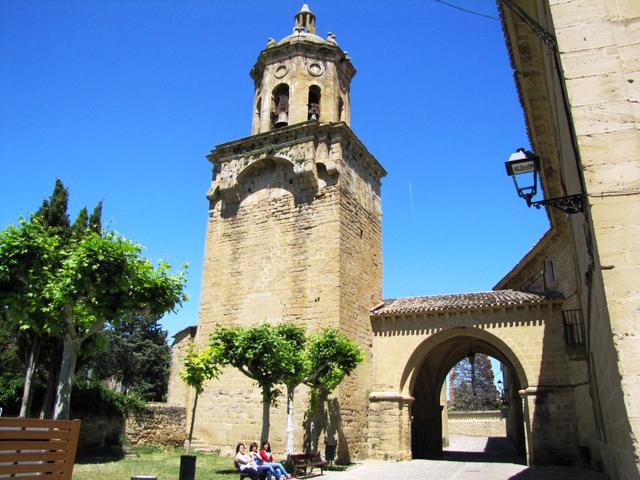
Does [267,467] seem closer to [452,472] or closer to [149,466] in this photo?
[149,466]

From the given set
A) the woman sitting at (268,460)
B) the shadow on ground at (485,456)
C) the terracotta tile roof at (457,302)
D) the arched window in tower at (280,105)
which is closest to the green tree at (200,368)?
the woman sitting at (268,460)

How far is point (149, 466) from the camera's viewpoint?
1339 cm

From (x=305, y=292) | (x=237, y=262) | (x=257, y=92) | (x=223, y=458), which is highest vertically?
(x=257, y=92)

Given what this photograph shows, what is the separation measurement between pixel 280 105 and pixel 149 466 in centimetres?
1377

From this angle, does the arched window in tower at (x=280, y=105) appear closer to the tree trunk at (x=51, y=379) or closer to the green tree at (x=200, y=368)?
the green tree at (x=200, y=368)

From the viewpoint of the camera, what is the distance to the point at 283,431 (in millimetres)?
16203

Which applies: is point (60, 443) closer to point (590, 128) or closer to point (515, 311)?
point (590, 128)

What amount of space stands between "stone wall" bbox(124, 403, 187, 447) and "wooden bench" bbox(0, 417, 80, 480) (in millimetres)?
13722

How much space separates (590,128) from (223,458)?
15277 mm

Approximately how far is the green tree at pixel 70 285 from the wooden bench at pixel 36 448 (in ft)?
23.0

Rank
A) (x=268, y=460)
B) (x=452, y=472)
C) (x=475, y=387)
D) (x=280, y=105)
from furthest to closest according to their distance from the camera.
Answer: (x=475, y=387)
(x=280, y=105)
(x=452, y=472)
(x=268, y=460)

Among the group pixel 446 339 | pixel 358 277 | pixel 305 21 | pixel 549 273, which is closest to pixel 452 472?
pixel 446 339

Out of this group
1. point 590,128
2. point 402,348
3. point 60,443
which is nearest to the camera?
point 590,128

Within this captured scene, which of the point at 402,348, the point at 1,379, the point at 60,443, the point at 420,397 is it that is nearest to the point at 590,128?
the point at 60,443
